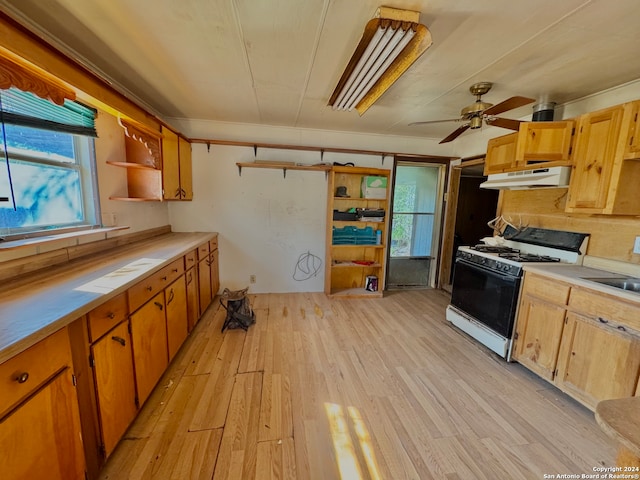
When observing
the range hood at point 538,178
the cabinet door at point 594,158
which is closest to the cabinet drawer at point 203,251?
the range hood at point 538,178

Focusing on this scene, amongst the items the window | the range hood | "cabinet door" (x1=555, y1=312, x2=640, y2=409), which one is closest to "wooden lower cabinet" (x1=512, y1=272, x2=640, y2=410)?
"cabinet door" (x1=555, y1=312, x2=640, y2=409)

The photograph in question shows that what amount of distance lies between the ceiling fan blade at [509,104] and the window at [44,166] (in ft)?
10.0

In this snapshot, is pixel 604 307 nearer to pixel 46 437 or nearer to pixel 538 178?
pixel 538 178

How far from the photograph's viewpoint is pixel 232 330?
281 cm

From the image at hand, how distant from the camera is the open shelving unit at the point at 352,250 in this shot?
12.2 feet

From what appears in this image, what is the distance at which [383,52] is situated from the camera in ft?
5.41

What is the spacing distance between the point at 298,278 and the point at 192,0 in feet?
10.5

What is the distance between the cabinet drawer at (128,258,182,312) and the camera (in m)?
1.56

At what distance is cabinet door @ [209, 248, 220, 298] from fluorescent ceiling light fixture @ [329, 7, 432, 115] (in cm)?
244

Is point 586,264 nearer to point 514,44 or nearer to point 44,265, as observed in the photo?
point 514,44

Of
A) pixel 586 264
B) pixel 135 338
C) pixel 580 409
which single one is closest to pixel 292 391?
pixel 135 338

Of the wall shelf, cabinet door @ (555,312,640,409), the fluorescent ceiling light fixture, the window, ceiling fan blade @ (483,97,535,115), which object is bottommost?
cabinet door @ (555,312,640,409)

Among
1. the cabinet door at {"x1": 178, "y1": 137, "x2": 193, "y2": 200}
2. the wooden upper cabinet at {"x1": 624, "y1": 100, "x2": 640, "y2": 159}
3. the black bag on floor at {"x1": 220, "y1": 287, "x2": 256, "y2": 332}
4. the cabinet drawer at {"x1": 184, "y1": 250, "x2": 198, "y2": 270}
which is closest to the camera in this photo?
the wooden upper cabinet at {"x1": 624, "y1": 100, "x2": 640, "y2": 159}

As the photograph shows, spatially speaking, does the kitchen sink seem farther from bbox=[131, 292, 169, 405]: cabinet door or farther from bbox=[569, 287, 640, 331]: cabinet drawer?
bbox=[131, 292, 169, 405]: cabinet door
